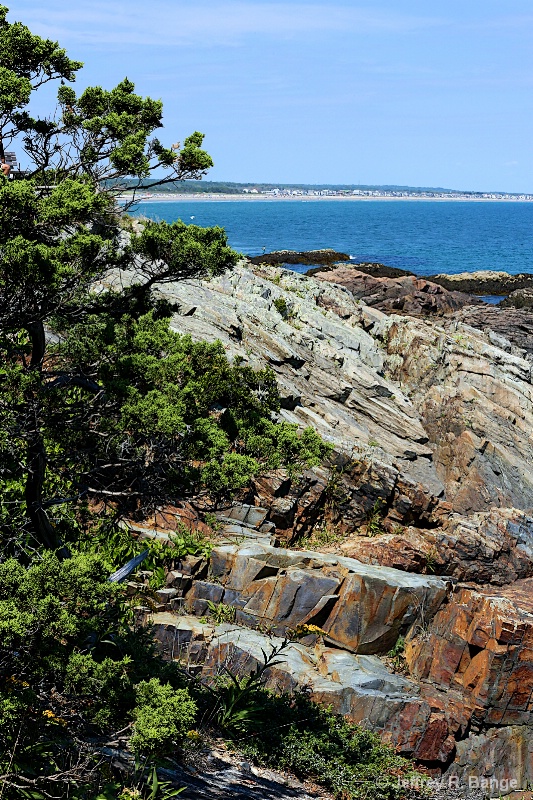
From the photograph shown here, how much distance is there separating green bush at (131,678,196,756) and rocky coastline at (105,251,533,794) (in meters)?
4.41

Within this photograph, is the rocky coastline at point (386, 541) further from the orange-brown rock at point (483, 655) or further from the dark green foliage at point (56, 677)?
the dark green foliage at point (56, 677)

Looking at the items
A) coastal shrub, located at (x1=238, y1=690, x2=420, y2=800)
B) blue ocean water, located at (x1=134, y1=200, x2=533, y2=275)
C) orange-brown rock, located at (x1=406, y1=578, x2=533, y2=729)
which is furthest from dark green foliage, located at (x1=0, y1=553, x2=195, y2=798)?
blue ocean water, located at (x1=134, y1=200, x2=533, y2=275)

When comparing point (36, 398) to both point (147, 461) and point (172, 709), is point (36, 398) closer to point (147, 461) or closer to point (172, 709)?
point (147, 461)

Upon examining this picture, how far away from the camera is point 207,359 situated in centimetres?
1123

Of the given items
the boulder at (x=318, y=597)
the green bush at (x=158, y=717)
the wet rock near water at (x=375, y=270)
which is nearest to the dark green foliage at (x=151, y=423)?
the green bush at (x=158, y=717)

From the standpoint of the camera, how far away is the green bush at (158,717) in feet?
25.9

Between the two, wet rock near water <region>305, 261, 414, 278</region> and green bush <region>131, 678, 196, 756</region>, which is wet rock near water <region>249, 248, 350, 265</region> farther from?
green bush <region>131, 678, 196, 756</region>

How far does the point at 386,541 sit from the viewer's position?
17703mm

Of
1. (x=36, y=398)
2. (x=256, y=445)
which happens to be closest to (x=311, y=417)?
(x=256, y=445)

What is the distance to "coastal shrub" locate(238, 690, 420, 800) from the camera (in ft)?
Answer: 37.8

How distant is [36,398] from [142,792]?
464 centimetres

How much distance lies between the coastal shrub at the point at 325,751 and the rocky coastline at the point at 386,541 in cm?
50

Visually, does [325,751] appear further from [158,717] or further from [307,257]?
[307,257]

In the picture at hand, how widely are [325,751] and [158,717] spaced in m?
4.96
